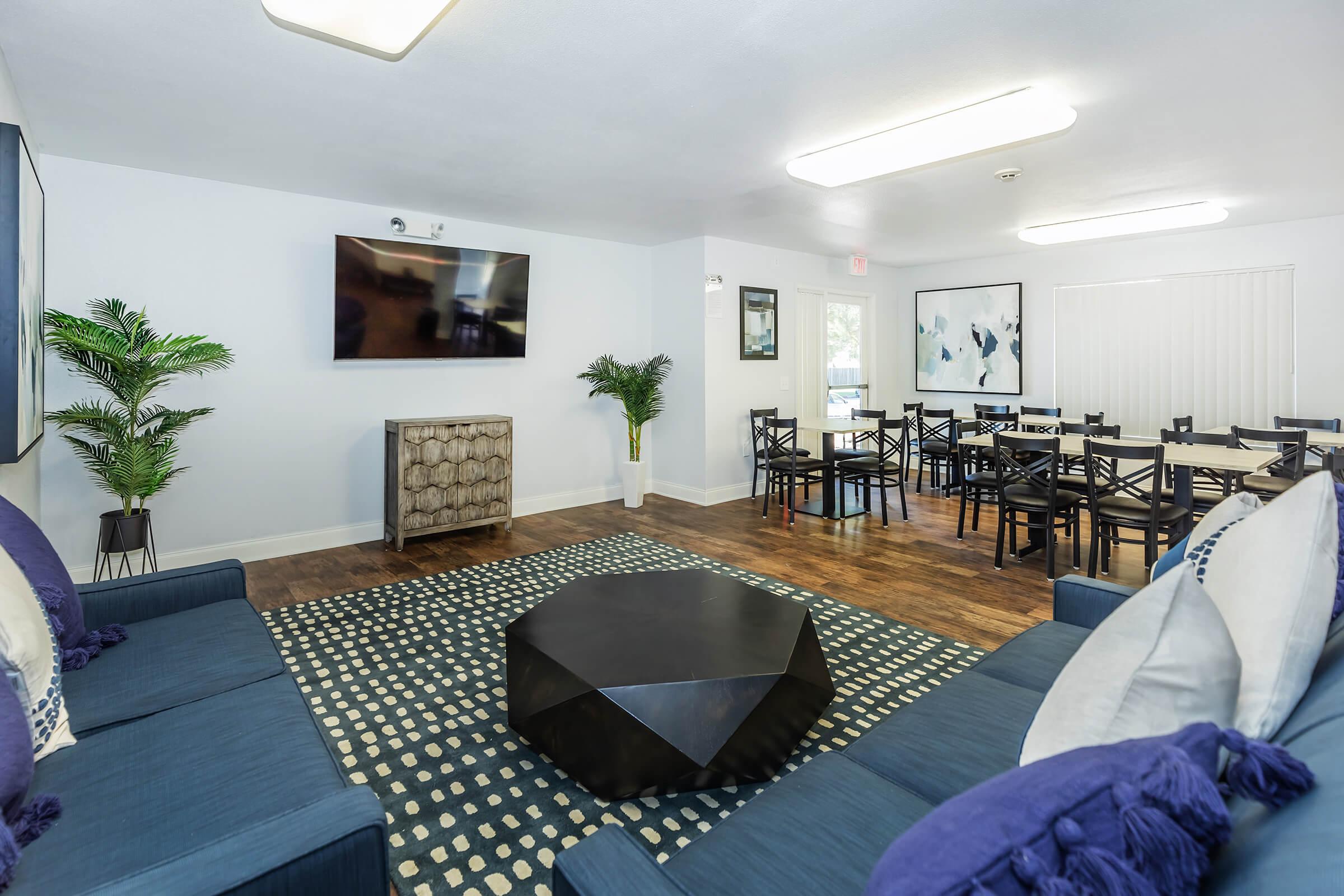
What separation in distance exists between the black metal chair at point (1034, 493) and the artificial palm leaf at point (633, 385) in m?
3.13

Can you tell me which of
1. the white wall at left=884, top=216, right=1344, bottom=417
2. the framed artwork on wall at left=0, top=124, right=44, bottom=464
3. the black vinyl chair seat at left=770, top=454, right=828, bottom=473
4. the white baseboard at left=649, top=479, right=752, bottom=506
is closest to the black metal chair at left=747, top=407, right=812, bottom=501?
the white baseboard at left=649, top=479, right=752, bottom=506

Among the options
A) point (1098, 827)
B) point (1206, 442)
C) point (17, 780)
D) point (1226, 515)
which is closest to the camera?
point (1098, 827)

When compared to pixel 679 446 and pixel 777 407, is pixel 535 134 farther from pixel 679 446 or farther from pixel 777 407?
pixel 777 407

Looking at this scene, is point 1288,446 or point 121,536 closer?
point 121,536

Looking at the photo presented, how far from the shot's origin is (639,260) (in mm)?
6562

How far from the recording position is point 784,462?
5.74 metres

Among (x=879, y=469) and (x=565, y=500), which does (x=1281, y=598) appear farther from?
(x=565, y=500)

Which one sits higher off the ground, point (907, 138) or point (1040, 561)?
point (907, 138)

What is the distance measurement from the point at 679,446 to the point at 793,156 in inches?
129

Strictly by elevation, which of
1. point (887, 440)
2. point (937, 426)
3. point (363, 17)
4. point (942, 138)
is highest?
point (942, 138)

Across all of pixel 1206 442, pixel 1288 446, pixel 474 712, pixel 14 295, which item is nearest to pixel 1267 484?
pixel 1288 446

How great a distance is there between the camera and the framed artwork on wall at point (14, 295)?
219 cm

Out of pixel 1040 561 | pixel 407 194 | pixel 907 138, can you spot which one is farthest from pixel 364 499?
pixel 1040 561

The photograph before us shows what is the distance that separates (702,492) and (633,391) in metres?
1.16
